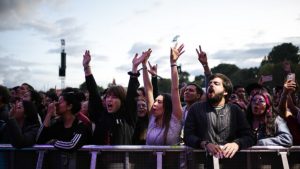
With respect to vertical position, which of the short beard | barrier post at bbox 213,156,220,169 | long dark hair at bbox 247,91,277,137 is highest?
the short beard

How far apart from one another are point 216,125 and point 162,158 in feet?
2.16

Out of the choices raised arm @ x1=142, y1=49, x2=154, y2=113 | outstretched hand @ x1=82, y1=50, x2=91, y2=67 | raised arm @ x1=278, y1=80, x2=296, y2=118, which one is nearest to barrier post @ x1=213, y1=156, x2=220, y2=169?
raised arm @ x1=278, y1=80, x2=296, y2=118

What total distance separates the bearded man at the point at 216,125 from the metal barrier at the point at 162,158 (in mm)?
134

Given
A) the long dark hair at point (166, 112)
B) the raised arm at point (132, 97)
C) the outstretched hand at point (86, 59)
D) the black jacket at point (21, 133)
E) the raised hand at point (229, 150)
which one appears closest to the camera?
the raised hand at point (229, 150)

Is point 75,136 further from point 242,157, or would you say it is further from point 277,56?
point 277,56

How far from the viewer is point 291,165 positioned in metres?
4.16

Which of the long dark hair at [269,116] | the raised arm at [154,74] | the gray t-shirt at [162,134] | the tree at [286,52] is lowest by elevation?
the gray t-shirt at [162,134]

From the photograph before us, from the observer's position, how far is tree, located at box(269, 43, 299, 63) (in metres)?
80.4

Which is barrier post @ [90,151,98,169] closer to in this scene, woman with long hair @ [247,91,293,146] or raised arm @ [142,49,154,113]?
raised arm @ [142,49,154,113]

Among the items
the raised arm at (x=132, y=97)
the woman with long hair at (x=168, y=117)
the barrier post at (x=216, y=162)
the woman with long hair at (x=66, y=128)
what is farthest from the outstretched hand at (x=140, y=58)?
the barrier post at (x=216, y=162)

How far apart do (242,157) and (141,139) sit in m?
1.61

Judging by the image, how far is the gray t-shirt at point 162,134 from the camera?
4625mm

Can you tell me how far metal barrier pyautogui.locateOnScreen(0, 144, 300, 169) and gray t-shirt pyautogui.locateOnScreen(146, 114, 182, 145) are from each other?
595mm

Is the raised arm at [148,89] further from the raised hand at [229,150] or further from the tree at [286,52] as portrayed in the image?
the tree at [286,52]
